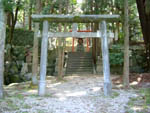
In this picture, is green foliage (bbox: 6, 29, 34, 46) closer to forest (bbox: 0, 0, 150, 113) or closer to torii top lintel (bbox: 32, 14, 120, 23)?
forest (bbox: 0, 0, 150, 113)

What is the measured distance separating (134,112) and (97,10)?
35.1ft

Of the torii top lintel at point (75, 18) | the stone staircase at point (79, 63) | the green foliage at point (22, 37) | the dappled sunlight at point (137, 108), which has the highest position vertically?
the green foliage at point (22, 37)

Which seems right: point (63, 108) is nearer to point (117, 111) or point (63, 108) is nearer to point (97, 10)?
point (117, 111)

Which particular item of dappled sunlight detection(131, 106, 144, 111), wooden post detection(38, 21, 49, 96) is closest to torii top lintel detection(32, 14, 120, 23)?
wooden post detection(38, 21, 49, 96)

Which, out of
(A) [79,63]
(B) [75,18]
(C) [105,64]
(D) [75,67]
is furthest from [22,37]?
(C) [105,64]

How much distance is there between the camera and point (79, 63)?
48.3 ft

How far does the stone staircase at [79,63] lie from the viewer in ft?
44.4

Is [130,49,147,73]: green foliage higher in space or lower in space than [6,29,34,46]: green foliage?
lower

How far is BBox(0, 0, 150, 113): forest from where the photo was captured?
17.5 feet

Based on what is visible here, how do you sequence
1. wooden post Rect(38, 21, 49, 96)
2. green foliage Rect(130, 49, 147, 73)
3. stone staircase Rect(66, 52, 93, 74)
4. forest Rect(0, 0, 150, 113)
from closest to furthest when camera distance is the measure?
forest Rect(0, 0, 150, 113), wooden post Rect(38, 21, 49, 96), green foliage Rect(130, 49, 147, 73), stone staircase Rect(66, 52, 93, 74)

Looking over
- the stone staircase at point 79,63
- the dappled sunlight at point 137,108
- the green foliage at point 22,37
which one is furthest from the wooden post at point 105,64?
the green foliage at point 22,37

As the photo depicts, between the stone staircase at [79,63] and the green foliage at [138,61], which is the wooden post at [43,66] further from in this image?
the green foliage at [138,61]

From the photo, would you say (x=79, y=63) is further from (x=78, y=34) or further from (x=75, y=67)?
(x=78, y=34)

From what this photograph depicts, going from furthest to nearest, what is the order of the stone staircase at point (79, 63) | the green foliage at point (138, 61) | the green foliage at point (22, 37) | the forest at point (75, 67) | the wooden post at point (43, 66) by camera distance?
1. the green foliage at point (22, 37)
2. the stone staircase at point (79, 63)
3. the green foliage at point (138, 61)
4. the wooden post at point (43, 66)
5. the forest at point (75, 67)
